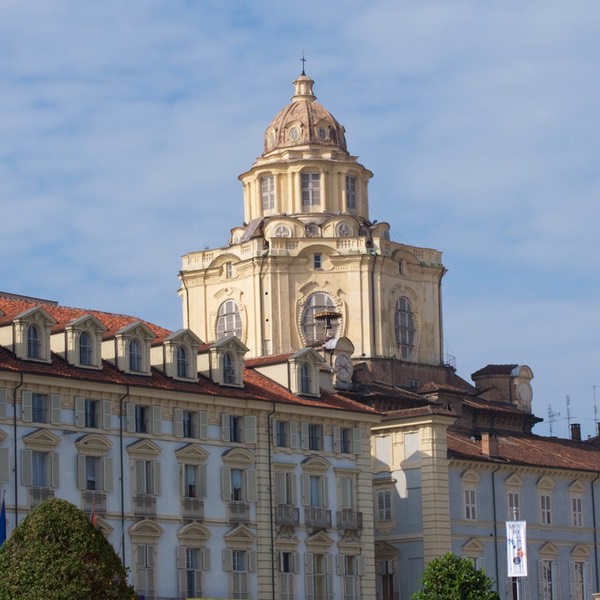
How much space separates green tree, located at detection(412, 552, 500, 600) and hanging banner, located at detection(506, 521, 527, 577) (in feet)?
4.27

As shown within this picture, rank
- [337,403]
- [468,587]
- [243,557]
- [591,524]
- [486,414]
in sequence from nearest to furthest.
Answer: [468,587] < [243,557] < [337,403] < [591,524] < [486,414]

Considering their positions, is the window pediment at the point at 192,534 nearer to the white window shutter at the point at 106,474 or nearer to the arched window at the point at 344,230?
the white window shutter at the point at 106,474

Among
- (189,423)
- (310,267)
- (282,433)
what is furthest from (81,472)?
(310,267)

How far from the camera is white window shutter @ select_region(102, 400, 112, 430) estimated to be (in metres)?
91.8

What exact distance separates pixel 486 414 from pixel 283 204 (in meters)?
18.8

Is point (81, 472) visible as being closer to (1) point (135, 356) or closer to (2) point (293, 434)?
(1) point (135, 356)

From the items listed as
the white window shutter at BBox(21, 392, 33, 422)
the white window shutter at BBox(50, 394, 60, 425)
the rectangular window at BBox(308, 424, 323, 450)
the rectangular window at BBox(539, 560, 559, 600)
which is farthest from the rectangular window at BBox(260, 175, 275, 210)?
the white window shutter at BBox(21, 392, 33, 422)

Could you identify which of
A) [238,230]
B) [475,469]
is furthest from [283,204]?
[475,469]

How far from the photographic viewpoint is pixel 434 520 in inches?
4365

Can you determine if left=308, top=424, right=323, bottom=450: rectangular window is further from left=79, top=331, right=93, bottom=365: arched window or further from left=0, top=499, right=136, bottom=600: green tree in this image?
left=0, top=499, right=136, bottom=600: green tree

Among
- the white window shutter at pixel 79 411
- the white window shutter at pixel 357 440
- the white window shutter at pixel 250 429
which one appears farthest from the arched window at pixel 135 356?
the white window shutter at pixel 357 440

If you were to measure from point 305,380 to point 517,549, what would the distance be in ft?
56.8

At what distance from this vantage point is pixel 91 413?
91688 mm

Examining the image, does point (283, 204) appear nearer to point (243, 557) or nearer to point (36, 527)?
point (243, 557)
